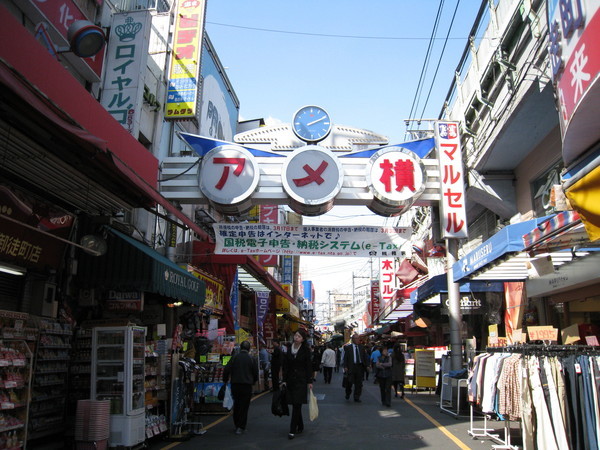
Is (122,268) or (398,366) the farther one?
(398,366)

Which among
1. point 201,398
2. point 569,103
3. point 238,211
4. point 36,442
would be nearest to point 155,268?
point 36,442

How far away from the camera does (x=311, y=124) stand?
13391mm

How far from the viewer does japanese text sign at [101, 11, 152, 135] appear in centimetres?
1086

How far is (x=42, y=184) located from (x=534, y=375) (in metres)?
7.48

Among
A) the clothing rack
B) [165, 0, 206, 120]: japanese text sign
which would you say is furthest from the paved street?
[165, 0, 206, 120]: japanese text sign

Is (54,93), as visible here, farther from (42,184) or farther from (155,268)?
(155,268)

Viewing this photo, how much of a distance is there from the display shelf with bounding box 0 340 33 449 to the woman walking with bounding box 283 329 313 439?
14.1 feet

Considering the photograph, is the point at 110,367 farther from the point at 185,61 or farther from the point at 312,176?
the point at 185,61

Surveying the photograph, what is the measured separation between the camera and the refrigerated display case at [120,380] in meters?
7.44

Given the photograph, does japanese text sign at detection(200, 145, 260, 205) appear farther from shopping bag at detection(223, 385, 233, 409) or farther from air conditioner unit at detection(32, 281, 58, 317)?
air conditioner unit at detection(32, 281, 58, 317)

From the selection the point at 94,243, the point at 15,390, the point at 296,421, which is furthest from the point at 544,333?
the point at 15,390

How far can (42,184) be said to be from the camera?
7672mm

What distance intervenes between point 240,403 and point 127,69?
738cm

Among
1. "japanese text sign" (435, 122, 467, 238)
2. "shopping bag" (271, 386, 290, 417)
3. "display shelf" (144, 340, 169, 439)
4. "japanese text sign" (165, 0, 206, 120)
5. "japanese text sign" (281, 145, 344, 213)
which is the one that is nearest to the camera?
"display shelf" (144, 340, 169, 439)
